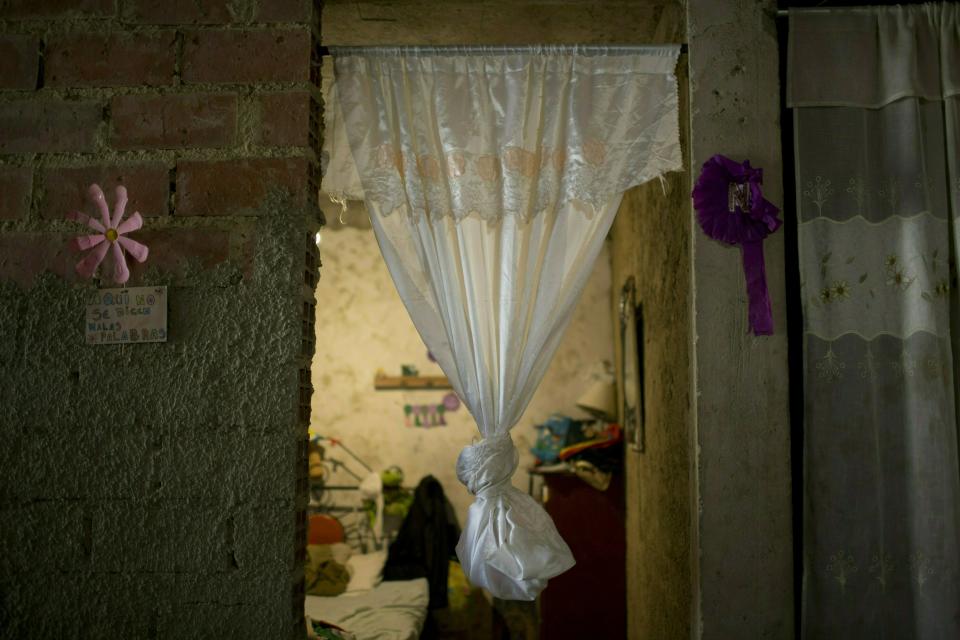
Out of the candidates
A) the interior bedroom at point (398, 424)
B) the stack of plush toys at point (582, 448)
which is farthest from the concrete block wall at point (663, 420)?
the interior bedroom at point (398, 424)

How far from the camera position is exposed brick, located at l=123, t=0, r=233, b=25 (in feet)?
5.49

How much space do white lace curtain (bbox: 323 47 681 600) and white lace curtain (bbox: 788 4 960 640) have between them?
0.40 meters

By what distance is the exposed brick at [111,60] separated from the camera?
1.66 m

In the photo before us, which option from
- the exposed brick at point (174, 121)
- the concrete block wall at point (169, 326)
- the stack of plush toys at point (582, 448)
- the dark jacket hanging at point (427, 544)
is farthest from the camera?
the dark jacket hanging at point (427, 544)

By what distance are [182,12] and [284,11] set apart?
0.82ft

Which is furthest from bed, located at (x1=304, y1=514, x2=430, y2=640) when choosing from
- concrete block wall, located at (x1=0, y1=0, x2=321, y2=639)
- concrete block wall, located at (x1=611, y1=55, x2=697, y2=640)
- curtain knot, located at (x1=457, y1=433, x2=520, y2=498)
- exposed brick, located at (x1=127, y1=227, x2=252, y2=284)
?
exposed brick, located at (x1=127, y1=227, x2=252, y2=284)

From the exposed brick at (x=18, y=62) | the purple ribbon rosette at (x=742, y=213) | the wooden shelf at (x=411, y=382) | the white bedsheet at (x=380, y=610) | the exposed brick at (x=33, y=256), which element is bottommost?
the white bedsheet at (x=380, y=610)

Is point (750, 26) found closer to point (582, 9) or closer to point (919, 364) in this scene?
point (582, 9)

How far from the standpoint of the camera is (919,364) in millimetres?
1611

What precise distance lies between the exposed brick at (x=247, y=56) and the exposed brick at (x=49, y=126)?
0.84ft

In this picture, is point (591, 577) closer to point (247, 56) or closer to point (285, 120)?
point (285, 120)

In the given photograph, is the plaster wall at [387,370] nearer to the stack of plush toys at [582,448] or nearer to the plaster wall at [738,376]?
the stack of plush toys at [582,448]

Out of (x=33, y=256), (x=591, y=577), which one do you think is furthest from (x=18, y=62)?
(x=591, y=577)

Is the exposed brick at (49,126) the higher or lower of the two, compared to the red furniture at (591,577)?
higher
